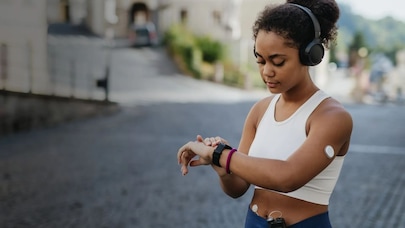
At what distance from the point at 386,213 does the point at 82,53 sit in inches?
548

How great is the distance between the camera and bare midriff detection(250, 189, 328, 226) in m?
1.78

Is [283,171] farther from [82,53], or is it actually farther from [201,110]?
[82,53]

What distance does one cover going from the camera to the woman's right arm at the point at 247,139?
1.90 metres

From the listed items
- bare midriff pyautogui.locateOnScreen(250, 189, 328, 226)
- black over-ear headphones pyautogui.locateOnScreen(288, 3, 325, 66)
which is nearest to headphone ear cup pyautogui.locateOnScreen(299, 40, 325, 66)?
black over-ear headphones pyautogui.locateOnScreen(288, 3, 325, 66)

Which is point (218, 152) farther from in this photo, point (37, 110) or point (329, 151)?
point (37, 110)

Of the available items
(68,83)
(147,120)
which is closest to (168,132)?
(147,120)

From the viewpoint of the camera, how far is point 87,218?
5730mm

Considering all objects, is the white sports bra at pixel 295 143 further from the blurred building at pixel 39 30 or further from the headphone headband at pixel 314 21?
the blurred building at pixel 39 30

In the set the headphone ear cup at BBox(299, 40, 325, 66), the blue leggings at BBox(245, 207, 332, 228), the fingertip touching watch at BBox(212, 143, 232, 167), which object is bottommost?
the blue leggings at BBox(245, 207, 332, 228)

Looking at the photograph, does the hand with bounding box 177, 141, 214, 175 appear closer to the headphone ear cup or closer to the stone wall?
the headphone ear cup

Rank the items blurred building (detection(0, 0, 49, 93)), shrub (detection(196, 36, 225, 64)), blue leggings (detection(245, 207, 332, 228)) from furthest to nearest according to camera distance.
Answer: shrub (detection(196, 36, 225, 64)), blurred building (detection(0, 0, 49, 93)), blue leggings (detection(245, 207, 332, 228))

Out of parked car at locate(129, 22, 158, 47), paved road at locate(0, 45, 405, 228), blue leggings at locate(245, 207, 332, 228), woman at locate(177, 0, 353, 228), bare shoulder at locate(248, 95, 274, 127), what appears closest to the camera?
woman at locate(177, 0, 353, 228)

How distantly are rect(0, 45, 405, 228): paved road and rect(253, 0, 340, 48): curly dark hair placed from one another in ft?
12.6

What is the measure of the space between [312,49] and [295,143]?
9.0 inches
